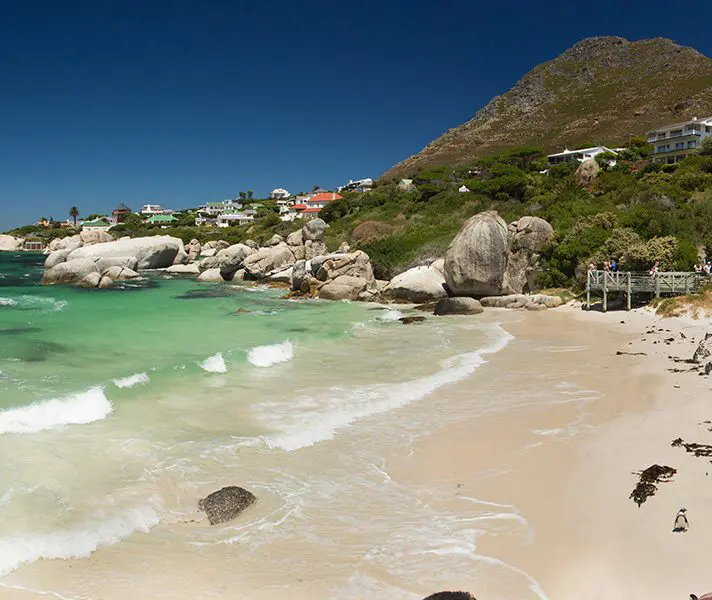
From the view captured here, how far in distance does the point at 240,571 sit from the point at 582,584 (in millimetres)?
3064

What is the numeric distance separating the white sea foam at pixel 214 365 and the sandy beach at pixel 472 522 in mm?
5298

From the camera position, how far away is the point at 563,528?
544cm

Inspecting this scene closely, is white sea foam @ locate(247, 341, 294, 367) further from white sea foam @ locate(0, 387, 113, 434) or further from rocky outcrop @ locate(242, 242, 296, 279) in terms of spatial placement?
rocky outcrop @ locate(242, 242, 296, 279)

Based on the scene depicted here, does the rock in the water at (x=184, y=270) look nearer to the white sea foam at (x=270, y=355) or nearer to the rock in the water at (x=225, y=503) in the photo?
the white sea foam at (x=270, y=355)

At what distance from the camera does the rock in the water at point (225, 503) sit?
6.18 m

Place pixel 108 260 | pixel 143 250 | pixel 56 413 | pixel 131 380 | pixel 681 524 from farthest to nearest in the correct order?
1. pixel 143 250
2. pixel 108 260
3. pixel 131 380
4. pixel 56 413
5. pixel 681 524

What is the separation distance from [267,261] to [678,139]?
47963mm

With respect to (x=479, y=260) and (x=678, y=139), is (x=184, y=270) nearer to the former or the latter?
(x=479, y=260)

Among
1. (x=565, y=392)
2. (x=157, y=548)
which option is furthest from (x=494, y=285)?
(x=157, y=548)

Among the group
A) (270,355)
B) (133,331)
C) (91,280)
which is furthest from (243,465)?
(91,280)

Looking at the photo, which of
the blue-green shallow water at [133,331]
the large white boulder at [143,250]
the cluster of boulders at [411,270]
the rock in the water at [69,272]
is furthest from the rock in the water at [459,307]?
the large white boulder at [143,250]

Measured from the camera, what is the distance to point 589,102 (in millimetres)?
104312

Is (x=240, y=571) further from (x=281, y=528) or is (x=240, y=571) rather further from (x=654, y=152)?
(x=654, y=152)

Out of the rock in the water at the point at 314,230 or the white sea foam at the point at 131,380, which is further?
the rock in the water at the point at 314,230
